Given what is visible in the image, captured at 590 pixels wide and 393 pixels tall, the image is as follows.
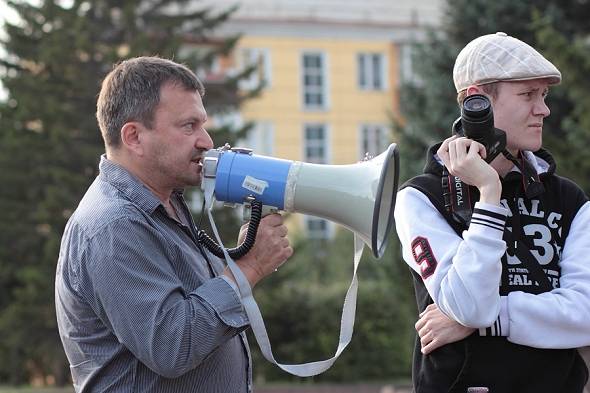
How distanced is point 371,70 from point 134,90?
43.0 metres

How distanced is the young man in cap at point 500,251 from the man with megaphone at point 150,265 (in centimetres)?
52

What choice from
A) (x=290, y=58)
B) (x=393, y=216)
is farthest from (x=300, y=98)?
(x=393, y=216)

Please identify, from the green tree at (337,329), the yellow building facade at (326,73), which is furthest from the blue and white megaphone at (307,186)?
the yellow building facade at (326,73)

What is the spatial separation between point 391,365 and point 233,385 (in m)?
18.1

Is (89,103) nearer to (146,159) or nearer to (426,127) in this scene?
(426,127)

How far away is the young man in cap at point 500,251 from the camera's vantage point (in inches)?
135

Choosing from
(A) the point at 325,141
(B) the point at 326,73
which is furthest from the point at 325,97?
(A) the point at 325,141

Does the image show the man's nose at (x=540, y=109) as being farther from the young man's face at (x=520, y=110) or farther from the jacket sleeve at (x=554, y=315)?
the jacket sleeve at (x=554, y=315)

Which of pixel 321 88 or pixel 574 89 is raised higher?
pixel 574 89

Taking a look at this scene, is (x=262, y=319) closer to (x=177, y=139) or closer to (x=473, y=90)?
(x=177, y=139)

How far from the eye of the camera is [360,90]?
4622 cm

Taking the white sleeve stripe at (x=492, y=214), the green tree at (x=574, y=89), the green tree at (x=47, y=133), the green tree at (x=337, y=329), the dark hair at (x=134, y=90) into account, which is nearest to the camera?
the white sleeve stripe at (x=492, y=214)

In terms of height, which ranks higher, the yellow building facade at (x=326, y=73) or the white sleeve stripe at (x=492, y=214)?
the white sleeve stripe at (x=492, y=214)

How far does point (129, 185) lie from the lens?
3654 mm
